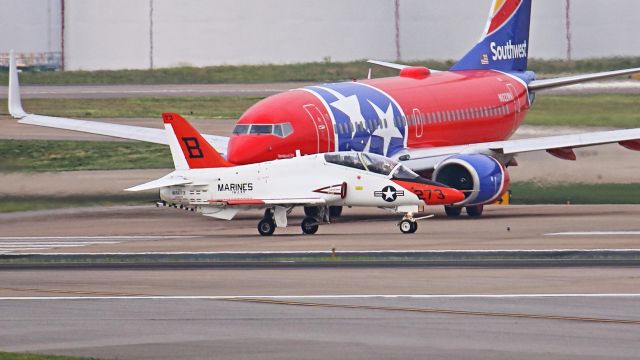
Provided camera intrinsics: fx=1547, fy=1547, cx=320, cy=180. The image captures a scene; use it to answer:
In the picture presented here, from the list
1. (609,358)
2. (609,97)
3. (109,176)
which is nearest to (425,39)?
(609,97)

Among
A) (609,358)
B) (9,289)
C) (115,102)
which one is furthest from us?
(115,102)

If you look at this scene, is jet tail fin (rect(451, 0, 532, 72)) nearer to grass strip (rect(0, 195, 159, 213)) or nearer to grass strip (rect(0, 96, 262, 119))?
grass strip (rect(0, 195, 159, 213))

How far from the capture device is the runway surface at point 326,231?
33.8 metres

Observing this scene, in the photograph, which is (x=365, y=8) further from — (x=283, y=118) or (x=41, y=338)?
(x=41, y=338)

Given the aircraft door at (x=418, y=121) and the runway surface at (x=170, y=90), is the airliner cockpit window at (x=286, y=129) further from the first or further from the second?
the runway surface at (x=170, y=90)

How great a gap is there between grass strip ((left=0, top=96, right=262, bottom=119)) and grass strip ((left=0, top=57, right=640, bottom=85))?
9.19m

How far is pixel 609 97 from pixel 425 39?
19.6 m

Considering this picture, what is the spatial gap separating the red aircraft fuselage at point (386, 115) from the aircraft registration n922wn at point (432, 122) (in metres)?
0.03

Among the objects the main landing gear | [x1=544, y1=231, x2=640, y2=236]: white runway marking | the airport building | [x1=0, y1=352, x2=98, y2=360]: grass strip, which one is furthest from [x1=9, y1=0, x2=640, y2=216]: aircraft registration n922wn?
the airport building

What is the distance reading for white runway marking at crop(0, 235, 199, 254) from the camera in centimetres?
3553

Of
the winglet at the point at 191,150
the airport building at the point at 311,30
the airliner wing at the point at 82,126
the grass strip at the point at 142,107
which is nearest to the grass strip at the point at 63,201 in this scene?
the airliner wing at the point at 82,126

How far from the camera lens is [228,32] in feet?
292

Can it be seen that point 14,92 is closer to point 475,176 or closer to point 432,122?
point 432,122

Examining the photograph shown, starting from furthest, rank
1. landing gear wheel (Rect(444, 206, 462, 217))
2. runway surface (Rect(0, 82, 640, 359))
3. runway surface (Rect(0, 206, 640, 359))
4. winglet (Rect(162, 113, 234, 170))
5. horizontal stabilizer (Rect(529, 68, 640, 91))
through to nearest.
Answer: horizontal stabilizer (Rect(529, 68, 640, 91)), landing gear wheel (Rect(444, 206, 462, 217)), winglet (Rect(162, 113, 234, 170)), runway surface (Rect(0, 82, 640, 359)), runway surface (Rect(0, 206, 640, 359))
